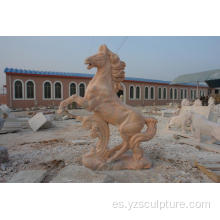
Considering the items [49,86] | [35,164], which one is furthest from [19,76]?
[35,164]

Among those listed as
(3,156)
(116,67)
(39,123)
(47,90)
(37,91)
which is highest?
(47,90)

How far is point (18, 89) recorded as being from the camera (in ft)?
47.8

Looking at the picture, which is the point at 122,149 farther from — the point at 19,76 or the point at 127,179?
the point at 19,76

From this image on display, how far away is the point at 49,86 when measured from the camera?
15.7 m

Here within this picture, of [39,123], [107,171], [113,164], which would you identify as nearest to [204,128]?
[113,164]

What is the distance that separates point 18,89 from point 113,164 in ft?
48.7

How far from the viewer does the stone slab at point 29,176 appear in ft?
7.06

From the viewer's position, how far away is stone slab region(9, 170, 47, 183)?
2.15 m

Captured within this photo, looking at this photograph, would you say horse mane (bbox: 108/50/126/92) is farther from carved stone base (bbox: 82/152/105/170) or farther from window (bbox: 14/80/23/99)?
window (bbox: 14/80/23/99)

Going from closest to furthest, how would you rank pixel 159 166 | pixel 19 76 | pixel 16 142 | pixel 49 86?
pixel 159 166
pixel 16 142
pixel 19 76
pixel 49 86

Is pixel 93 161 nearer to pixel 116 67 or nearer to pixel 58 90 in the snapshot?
pixel 116 67

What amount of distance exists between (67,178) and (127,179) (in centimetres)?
81

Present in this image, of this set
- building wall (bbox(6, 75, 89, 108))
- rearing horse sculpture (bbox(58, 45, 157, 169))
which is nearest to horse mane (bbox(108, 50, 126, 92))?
rearing horse sculpture (bbox(58, 45, 157, 169))

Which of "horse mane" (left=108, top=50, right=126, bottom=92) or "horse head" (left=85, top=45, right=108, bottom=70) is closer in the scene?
"horse head" (left=85, top=45, right=108, bottom=70)
